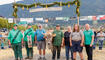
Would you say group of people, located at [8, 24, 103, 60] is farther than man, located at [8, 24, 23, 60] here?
No

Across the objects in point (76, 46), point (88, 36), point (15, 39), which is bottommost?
point (76, 46)

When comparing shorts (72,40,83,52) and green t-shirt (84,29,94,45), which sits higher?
green t-shirt (84,29,94,45)

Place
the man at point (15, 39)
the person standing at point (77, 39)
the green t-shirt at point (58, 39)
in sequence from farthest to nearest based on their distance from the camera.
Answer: the green t-shirt at point (58, 39) < the man at point (15, 39) < the person standing at point (77, 39)

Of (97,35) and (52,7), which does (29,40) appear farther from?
(97,35)

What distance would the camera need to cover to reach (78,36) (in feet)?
18.7

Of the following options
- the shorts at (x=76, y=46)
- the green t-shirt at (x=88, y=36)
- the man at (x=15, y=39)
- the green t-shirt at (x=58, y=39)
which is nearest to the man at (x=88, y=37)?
the green t-shirt at (x=88, y=36)

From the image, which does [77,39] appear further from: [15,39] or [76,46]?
[15,39]

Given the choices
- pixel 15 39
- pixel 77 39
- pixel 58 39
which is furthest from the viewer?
pixel 58 39

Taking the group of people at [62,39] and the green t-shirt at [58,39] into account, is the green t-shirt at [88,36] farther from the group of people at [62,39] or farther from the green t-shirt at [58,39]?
the green t-shirt at [58,39]

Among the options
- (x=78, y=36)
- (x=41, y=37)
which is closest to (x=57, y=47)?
(x=41, y=37)

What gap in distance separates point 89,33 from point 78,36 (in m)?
0.45

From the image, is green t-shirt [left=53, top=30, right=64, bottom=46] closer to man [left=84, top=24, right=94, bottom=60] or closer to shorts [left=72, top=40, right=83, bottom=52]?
shorts [left=72, top=40, right=83, bottom=52]

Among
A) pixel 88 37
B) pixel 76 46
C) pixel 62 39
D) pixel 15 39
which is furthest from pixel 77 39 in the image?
pixel 15 39

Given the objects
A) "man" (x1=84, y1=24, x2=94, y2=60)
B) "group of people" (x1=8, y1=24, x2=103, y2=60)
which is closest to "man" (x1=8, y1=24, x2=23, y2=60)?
"group of people" (x1=8, y1=24, x2=103, y2=60)
